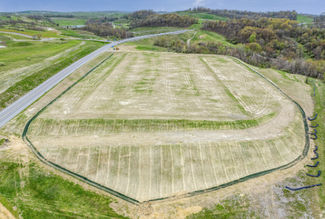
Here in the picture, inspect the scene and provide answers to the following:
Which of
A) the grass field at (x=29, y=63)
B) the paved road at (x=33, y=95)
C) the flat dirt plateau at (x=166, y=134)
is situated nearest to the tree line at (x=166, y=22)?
the grass field at (x=29, y=63)

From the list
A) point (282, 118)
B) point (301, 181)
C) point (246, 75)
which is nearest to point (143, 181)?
point (301, 181)

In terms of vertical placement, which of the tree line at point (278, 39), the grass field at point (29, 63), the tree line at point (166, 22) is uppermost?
the tree line at point (166, 22)

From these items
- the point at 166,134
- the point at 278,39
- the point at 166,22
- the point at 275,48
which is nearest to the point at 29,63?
the point at 166,134

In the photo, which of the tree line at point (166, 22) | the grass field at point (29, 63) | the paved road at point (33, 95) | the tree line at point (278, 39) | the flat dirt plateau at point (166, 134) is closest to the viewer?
the flat dirt plateau at point (166, 134)

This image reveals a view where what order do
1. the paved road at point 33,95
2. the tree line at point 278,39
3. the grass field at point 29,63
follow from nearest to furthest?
1. the paved road at point 33,95
2. the grass field at point 29,63
3. the tree line at point 278,39

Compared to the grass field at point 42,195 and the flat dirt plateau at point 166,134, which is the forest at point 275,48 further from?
the grass field at point 42,195

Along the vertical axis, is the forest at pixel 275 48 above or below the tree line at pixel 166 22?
below

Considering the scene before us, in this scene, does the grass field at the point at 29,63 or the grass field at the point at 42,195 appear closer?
the grass field at the point at 42,195
